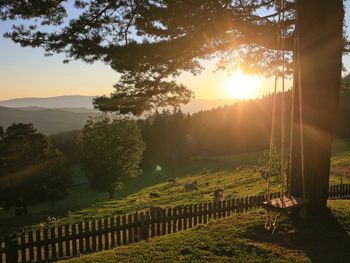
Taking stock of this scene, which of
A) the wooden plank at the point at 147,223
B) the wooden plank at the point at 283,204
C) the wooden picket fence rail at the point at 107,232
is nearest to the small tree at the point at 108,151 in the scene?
the wooden picket fence rail at the point at 107,232

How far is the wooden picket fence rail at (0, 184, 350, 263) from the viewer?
10.5m

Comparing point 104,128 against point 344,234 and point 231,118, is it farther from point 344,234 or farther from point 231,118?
point 231,118

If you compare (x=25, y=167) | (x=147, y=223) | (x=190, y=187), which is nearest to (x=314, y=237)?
(x=147, y=223)

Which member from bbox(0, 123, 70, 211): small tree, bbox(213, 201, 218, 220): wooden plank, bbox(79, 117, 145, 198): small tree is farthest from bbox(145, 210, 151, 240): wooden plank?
bbox(0, 123, 70, 211): small tree

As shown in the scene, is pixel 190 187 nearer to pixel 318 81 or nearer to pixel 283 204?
pixel 318 81

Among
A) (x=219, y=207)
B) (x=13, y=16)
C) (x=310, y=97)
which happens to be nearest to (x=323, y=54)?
(x=310, y=97)

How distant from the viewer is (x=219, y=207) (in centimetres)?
1419

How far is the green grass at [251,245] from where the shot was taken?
7.94m

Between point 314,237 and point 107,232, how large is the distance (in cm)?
637

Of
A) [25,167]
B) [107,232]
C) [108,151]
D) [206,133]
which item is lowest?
[25,167]

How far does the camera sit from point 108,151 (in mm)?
38188

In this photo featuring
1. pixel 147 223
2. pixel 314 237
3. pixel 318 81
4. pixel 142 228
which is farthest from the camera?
pixel 147 223

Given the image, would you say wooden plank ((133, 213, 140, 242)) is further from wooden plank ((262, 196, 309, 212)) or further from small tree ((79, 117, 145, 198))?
small tree ((79, 117, 145, 198))

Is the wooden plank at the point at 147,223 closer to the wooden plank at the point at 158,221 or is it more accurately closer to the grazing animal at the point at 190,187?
the wooden plank at the point at 158,221
